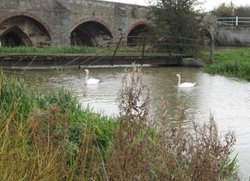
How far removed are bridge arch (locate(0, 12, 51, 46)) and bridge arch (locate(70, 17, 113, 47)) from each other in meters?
3.42

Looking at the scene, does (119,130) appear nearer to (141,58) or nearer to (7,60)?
(7,60)

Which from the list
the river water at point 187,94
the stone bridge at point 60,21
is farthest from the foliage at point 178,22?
the river water at point 187,94

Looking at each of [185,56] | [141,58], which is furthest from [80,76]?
[185,56]

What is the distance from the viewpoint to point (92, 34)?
30.5 metres

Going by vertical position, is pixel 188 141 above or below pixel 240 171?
above

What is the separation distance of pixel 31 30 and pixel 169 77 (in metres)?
10.7

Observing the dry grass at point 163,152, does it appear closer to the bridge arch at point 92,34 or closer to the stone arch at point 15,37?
the stone arch at point 15,37

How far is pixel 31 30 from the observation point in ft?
84.3

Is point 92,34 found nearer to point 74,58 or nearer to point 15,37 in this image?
point 15,37

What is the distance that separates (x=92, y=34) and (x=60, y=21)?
5.12m

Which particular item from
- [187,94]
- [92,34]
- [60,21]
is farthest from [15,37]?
[187,94]

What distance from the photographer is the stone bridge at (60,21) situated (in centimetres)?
2447

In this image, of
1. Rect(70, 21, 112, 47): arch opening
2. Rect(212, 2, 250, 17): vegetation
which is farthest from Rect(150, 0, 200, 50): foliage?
Rect(212, 2, 250, 17): vegetation

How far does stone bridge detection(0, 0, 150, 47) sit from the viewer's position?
24469 millimetres
